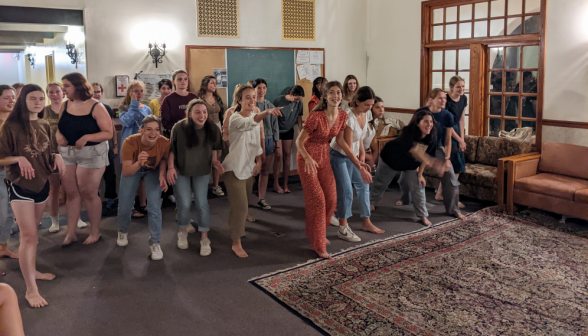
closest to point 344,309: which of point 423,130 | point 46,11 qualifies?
point 423,130

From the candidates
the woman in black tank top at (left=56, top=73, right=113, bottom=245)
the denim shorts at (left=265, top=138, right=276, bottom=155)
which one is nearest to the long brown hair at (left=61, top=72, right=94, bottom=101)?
the woman in black tank top at (left=56, top=73, right=113, bottom=245)

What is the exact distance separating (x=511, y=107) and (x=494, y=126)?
1.23 ft

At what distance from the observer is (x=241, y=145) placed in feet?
13.7

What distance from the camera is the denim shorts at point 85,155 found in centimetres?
439

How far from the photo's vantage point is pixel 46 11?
19.2 feet

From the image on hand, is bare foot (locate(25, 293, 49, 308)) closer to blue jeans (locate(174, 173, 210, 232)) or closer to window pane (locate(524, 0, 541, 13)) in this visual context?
blue jeans (locate(174, 173, 210, 232))

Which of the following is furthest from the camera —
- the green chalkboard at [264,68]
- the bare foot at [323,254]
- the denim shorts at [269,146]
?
the green chalkboard at [264,68]

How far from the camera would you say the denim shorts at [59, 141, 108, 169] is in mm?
4387

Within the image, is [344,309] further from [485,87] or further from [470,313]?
[485,87]

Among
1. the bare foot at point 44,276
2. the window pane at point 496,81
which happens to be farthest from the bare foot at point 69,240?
the window pane at point 496,81

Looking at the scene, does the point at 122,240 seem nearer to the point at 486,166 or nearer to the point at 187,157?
the point at 187,157

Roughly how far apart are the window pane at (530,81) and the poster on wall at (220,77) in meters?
3.99

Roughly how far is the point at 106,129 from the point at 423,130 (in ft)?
9.81

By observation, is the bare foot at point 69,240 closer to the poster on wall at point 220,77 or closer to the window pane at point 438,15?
the poster on wall at point 220,77
